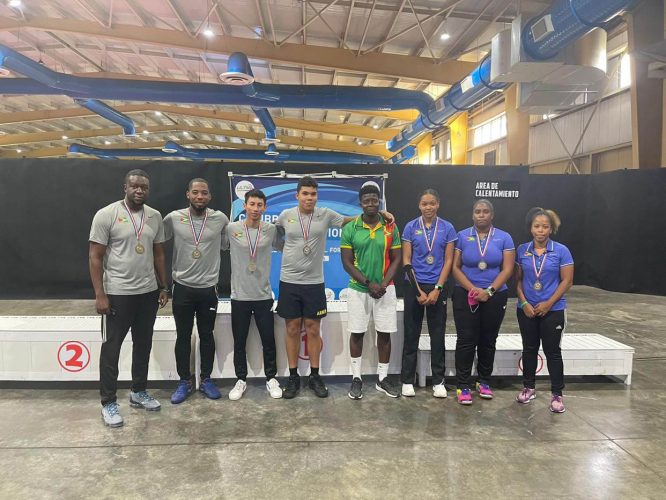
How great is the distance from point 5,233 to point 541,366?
21.4 ft

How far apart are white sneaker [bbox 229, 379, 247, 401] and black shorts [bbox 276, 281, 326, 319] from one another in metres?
0.57

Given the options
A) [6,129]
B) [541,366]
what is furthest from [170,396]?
[6,129]

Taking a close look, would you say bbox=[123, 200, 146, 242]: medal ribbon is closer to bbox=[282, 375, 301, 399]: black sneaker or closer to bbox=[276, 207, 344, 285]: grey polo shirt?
bbox=[276, 207, 344, 285]: grey polo shirt

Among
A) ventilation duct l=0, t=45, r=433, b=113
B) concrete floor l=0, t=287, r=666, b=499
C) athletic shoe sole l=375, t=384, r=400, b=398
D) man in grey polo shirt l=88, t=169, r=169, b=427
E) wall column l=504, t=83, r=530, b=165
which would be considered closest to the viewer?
concrete floor l=0, t=287, r=666, b=499

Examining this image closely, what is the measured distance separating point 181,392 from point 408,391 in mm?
1545

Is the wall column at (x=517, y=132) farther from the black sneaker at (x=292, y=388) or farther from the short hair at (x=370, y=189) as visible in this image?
the black sneaker at (x=292, y=388)

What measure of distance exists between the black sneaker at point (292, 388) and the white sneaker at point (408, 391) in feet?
2.42

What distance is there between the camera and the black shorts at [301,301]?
2.80 metres

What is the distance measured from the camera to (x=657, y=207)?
642 cm

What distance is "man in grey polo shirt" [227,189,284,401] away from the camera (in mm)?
2781

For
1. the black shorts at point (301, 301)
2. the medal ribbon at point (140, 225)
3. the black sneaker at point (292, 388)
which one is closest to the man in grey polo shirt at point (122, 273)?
the medal ribbon at point (140, 225)

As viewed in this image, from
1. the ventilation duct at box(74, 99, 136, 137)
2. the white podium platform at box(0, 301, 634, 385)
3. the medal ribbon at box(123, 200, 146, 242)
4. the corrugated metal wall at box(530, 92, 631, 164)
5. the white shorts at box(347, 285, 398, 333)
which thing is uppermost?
the ventilation duct at box(74, 99, 136, 137)

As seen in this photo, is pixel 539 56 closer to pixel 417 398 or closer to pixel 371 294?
pixel 371 294

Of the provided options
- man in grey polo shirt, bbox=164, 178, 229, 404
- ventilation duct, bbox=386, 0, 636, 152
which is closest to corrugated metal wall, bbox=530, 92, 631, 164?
ventilation duct, bbox=386, 0, 636, 152
